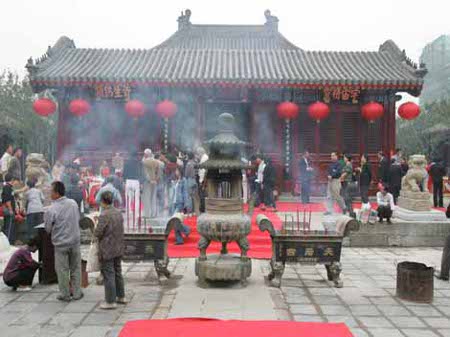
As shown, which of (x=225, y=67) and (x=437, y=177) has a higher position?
(x=225, y=67)

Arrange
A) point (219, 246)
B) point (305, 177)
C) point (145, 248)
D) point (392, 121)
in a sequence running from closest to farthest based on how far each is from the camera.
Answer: point (145, 248) → point (219, 246) → point (305, 177) → point (392, 121)

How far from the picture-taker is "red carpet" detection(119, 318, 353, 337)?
5.01m

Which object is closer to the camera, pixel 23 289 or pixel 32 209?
pixel 23 289

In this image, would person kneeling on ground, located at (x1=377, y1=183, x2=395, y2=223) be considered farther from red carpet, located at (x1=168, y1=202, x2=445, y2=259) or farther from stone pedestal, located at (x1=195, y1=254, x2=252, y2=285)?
stone pedestal, located at (x1=195, y1=254, x2=252, y2=285)

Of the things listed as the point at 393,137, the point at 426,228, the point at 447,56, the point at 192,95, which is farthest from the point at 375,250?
the point at 447,56

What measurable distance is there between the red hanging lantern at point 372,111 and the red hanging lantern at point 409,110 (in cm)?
61

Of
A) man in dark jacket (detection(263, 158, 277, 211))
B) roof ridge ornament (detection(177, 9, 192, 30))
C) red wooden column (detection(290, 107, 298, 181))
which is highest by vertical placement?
roof ridge ornament (detection(177, 9, 192, 30))

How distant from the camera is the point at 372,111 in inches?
603

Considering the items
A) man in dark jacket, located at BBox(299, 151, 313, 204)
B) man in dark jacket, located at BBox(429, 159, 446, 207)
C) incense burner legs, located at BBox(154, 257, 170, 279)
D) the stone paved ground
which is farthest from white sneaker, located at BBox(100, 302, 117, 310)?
man in dark jacket, located at BBox(429, 159, 446, 207)

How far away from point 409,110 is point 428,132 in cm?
1439

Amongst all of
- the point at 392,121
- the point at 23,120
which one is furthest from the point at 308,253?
the point at 23,120

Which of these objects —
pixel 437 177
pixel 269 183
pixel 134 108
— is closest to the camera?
pixel 269 183

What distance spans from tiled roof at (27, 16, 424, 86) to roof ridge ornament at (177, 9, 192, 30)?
1183 centimetres

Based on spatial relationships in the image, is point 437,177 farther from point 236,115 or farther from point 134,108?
point 134,108
